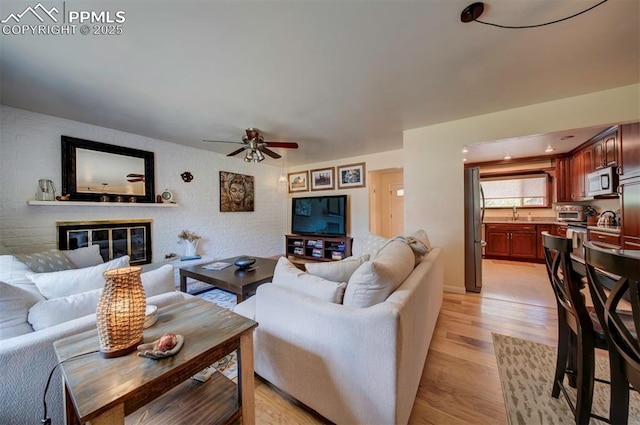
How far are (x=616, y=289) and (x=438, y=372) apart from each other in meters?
1.16

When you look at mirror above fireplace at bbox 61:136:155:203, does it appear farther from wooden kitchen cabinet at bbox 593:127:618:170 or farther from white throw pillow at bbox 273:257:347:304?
wooden kitchen cabinet at bbox 593:127:618:170

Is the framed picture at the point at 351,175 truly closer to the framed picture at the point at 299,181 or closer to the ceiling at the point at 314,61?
the framed picture at the point at 299,181

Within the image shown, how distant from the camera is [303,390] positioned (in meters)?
1.25

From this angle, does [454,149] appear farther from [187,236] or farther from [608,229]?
[187,236]

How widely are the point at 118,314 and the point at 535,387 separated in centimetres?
236

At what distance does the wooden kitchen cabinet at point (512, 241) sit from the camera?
4.61 metres

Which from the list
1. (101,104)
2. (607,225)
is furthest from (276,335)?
(607,225)

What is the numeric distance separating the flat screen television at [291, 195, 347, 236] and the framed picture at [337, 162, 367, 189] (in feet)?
1.13

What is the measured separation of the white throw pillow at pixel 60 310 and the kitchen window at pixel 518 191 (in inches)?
266

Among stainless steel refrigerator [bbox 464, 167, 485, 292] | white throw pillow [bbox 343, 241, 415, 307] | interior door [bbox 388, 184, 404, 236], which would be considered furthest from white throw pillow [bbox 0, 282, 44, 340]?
interior door [bbox 388, 184, 404, 236]

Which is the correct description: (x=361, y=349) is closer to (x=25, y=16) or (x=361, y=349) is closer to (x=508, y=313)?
(x=508, y=313)

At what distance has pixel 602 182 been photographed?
125 inches

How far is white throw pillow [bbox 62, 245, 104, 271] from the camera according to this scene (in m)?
2.33

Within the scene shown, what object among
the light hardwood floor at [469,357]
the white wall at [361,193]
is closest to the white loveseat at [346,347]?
the light hardwood floor at [469,357]
